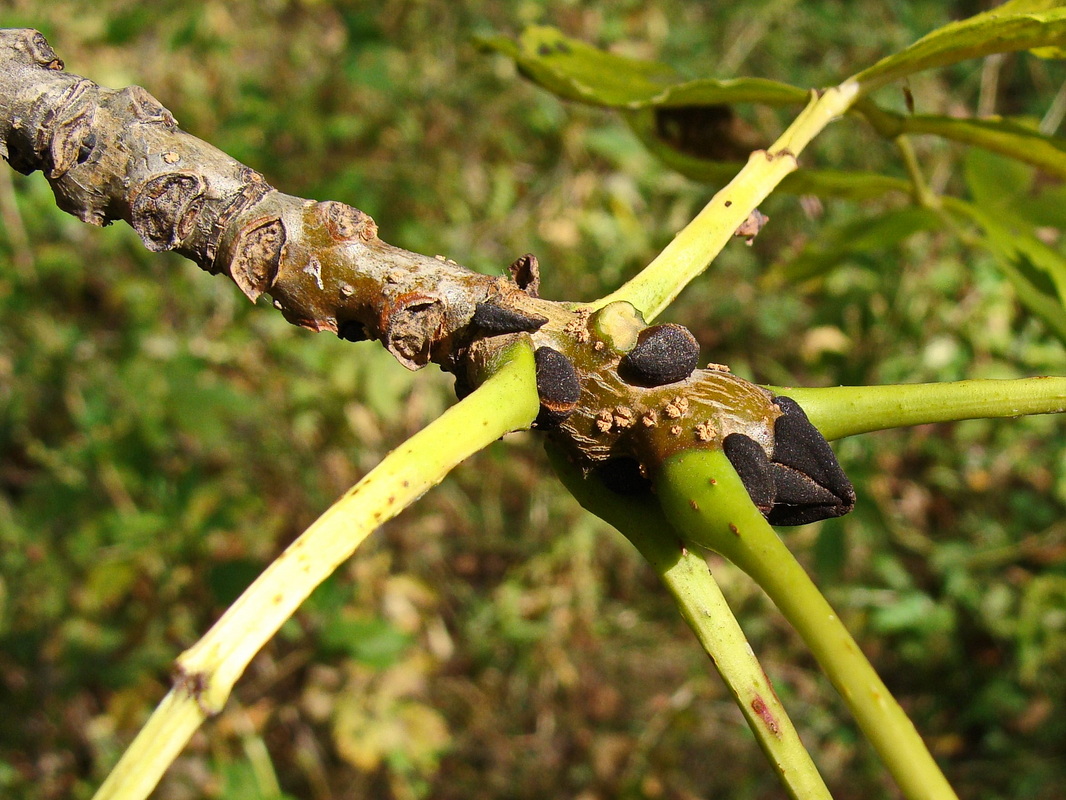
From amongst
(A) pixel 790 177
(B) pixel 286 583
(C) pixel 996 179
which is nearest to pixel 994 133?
(A) pixel 790 177

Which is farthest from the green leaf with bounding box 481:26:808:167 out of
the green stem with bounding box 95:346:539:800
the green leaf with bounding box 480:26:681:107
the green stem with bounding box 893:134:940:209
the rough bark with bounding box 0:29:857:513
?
the green stem with bounding box 95:346:539:800

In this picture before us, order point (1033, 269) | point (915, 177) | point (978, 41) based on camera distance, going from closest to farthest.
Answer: point (978, 41) → point (1033, 269) → point (915, 177)

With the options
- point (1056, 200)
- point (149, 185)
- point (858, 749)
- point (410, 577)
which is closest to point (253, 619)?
point (149, 185)

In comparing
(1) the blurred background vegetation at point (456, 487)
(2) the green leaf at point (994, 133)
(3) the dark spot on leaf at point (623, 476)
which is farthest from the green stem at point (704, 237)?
(1) the blurred background vegetation at point (456, 487)

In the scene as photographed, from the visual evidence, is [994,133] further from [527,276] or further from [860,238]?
[527,276]

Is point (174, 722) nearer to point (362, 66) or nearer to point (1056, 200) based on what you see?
point (1056, 200)
